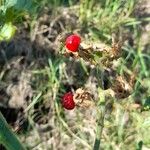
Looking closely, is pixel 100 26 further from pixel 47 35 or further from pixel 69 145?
pixel 69 145

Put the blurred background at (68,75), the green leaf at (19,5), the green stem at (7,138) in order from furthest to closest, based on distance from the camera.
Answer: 1. the blurred background at (68,75)
2. the green stem at (7,138)
3. the green leaf at (19,5)

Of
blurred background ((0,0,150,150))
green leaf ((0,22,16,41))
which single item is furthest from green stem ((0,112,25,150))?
blurred background ((0,0,150,150))

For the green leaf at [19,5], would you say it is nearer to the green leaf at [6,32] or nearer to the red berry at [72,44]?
the green leaf at [6,32]

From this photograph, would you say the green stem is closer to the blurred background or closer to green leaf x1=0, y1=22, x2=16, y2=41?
green leaf x1=0, y1=22, x2=16, y2=41

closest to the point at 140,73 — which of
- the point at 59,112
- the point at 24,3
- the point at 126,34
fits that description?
the point at 126,34

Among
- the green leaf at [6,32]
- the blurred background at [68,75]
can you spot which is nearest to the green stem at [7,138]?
the green leaf at [6,32]
